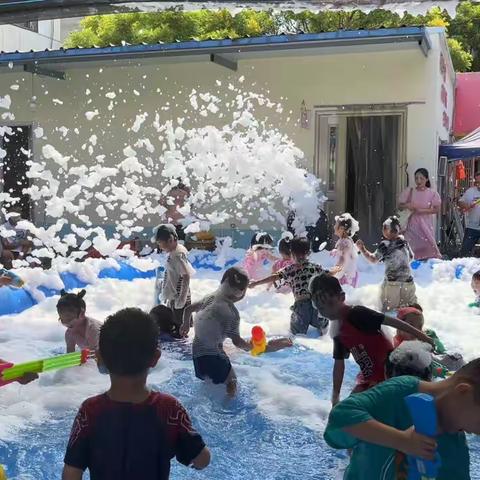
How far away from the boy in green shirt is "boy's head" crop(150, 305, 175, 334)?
4.55 m

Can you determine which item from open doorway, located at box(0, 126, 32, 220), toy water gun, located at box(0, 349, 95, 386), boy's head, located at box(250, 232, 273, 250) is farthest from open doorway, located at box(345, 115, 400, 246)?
toy water gun, located at box(0, 349, 95, 386)

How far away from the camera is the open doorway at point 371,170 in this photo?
12.6 metres

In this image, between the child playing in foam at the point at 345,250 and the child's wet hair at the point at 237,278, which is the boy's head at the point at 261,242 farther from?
the child's wet hair at the point at 237,278

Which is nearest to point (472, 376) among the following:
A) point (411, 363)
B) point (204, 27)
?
point (411, 363)

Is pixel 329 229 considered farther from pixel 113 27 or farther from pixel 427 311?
pixel 113 27

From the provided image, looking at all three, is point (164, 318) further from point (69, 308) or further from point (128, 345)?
point (128, 345)

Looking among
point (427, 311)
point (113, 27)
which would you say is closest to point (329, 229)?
point (427, 311)

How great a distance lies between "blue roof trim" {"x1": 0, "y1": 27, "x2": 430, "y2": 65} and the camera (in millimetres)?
11070

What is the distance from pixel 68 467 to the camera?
2.16 metres

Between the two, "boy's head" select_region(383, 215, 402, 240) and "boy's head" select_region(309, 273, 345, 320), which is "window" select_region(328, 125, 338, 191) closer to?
"boy's head" select_region(383, 215, 402, 240)

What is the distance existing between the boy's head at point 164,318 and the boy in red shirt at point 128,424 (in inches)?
174

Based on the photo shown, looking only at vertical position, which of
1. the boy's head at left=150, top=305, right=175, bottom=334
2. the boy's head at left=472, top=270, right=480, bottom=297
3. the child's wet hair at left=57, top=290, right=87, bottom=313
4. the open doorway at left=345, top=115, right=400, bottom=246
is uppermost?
the open doorway at left=345, top=115, right=400, bottom=246

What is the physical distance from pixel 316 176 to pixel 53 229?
495cm

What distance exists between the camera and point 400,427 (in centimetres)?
206
